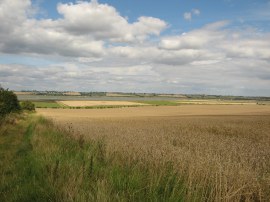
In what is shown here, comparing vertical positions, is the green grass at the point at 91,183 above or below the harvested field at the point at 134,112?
above

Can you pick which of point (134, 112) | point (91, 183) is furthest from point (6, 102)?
point (134, 112)

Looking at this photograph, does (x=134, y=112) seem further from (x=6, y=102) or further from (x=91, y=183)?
(x=91, y=183)

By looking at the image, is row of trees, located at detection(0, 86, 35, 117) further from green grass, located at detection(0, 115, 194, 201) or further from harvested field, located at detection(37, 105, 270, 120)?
green grass, located at detection(0, 115, 194, 201)

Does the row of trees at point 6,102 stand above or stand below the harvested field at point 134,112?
above

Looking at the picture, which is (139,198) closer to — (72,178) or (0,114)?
(72,178)

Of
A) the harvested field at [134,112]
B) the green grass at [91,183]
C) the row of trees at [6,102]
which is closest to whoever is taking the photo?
the green grass at [91,183]

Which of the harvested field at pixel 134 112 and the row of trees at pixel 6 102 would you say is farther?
the harvested field at pixel 134 112

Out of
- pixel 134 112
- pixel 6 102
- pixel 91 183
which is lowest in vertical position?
pixel 134 112

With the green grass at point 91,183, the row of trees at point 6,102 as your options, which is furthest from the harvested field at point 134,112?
the green grass at point 91,183

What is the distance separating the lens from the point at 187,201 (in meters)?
5.52

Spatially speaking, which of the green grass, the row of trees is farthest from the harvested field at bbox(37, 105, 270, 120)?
the green grass

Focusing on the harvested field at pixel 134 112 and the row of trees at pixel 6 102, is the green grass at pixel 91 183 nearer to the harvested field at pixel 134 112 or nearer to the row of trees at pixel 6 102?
the row of trees at pixel 6 102

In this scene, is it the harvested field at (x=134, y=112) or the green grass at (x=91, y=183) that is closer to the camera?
the green grass at (x=91, y=183)

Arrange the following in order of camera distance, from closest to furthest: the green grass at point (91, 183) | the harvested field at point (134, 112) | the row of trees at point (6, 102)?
the green grass at point (91, 183) → the row of trees at point (6, 102) → the harvested field at point (134, 112)
